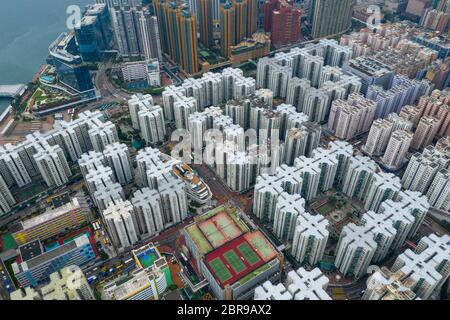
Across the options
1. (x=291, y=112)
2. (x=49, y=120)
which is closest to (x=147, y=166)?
(x=291, y=112)

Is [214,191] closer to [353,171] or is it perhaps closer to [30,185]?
[353,171]

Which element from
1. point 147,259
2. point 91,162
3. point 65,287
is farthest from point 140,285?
point 91,162

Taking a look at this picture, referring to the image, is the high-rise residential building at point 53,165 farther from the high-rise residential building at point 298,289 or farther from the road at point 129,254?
the high-rise residential building at point 298,289

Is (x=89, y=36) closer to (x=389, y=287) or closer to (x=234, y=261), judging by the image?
(x=234, y=261)

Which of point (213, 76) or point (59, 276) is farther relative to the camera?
point (213, 76)

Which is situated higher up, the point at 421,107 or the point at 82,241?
the point at 421,107

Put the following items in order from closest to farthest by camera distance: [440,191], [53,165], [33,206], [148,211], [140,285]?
1. [140,285]
2. [148,211]
3. [440,191]
4. [53,165]
5. [33,206]

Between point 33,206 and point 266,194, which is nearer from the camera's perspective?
point 266,194
